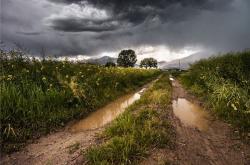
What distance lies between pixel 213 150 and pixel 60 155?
3.18 metres

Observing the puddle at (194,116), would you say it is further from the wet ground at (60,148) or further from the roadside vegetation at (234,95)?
the wet ground at (60,148)

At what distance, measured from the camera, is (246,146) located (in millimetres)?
5820

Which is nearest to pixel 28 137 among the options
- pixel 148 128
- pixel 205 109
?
pixel 148 128

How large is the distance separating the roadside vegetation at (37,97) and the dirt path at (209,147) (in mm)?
3538

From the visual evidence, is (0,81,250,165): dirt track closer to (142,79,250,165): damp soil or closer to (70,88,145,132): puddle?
(142,79,250,165): damp soil

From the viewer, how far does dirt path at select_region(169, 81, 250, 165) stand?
16.3 ft

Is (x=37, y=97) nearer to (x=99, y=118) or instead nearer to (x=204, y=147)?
(x=99, y=118)

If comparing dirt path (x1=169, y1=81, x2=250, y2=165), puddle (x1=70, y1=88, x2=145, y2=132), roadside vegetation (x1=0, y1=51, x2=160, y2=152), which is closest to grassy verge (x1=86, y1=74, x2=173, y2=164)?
dirt path (x1=169, y1=81, x2=250, y2=165)

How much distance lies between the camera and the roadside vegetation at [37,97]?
21.6ft

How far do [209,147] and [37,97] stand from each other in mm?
5155

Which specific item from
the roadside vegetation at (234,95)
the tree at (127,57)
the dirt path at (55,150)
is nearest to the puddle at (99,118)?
the dirt path at (55,150)

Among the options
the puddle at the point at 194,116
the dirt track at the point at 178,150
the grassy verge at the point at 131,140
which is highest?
the grassy verge at the point at 131,140

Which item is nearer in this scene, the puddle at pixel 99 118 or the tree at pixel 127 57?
the puddle at pixel 99 118

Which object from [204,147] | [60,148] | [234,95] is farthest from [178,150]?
[234,95]
